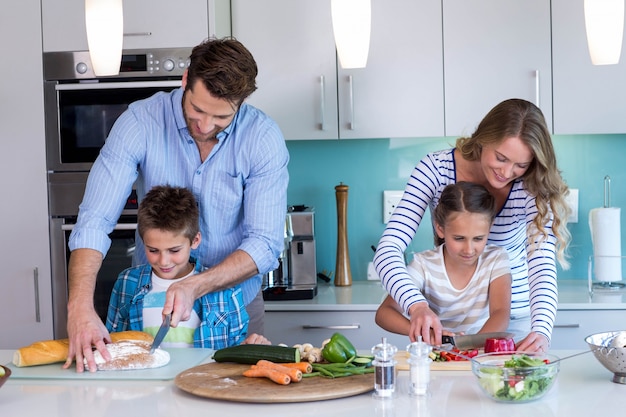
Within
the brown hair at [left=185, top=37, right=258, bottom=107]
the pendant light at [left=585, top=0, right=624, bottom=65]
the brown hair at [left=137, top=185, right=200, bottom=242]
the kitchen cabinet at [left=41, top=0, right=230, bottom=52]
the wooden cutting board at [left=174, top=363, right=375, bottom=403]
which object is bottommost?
the wooden cutting board at [left=174, top=363, right=375, bottom=403]

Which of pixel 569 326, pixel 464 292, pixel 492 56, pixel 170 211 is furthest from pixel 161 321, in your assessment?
pixel 492 56

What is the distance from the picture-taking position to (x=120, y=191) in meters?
2.41

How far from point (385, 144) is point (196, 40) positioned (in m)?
1.04

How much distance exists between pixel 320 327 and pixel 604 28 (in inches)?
64.6

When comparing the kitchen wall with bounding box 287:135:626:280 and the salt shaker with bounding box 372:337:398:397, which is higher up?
the kitchen wall with bounding box 287:135:626:280

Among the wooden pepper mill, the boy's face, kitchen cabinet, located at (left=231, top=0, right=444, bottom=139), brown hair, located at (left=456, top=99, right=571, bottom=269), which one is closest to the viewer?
brown hair, located at (left=456, top=99, right=571, bottom=269)

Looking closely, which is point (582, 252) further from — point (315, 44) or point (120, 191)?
point (120, 191)

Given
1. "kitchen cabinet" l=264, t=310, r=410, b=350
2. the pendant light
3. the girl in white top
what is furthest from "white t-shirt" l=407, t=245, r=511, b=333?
"kitchen cabinet" l=264, t=310, r=410, b=350

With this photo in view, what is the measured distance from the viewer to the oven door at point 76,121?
343cm

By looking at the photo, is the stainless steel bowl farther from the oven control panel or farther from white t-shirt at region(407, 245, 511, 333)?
the oven control panel

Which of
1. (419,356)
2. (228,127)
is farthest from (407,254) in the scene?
(419,356)

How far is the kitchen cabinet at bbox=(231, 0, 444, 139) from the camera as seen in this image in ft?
11.6

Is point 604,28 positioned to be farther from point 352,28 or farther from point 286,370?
point 286,370

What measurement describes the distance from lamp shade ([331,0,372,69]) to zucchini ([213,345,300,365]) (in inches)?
28.7
